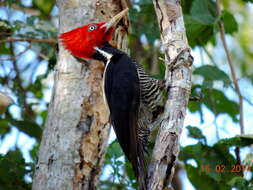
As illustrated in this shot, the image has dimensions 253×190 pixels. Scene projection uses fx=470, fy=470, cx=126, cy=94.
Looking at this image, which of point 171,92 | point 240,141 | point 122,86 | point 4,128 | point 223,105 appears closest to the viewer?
point 171,92

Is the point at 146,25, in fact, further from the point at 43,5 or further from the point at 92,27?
the point at 92,27

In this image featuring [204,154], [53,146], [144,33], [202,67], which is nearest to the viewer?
[53,146]

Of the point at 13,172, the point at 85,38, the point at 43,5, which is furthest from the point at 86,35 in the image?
the point at 43,5

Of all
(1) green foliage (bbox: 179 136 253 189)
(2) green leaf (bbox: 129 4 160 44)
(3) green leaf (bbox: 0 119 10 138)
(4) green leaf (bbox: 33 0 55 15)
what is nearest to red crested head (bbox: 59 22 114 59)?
(2) green leaf (bbox: 129 4 160 44)

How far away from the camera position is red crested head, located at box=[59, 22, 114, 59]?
4199mm

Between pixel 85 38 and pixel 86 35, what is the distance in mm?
93

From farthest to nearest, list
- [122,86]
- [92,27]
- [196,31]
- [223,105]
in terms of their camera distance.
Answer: [223,105]
[196,31]
[92,27]
[122,86]

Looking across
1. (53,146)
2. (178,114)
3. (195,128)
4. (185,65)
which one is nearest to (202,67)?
(195,128)

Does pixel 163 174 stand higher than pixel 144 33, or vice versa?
pixel 144 33

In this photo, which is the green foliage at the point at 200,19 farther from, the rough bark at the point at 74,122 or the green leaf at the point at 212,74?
the rough bark at the point at 74,122

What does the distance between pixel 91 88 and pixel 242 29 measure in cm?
393

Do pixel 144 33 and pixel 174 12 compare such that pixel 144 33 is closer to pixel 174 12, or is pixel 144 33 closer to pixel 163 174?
pixel 174 12

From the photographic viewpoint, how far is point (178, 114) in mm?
3379

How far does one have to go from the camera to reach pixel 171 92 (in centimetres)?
354
